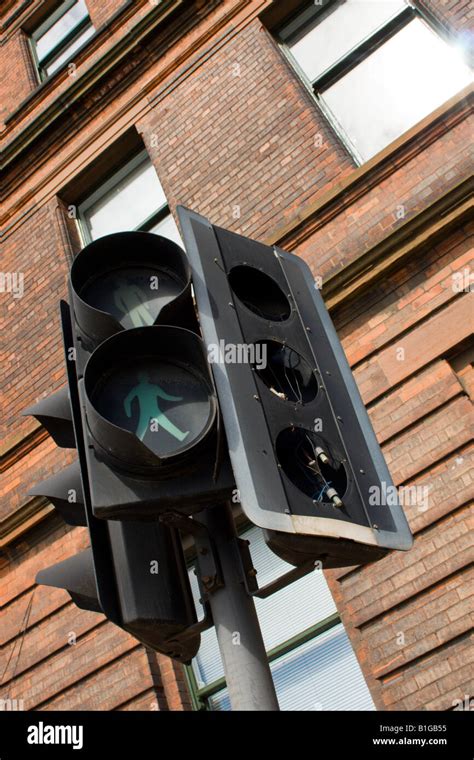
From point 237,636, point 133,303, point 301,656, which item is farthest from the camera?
point 301,656

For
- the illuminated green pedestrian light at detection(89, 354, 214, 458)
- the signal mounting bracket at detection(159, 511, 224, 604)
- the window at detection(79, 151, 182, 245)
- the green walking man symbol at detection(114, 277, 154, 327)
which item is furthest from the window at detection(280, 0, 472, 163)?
the signal mounting bracket at detection(159, 511, 224, 604)

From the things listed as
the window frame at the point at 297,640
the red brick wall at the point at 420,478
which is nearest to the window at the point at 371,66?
the red brick wall at the point at 420,478

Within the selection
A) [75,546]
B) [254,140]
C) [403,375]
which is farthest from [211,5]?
[75,546]

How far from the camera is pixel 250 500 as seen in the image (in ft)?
7.25

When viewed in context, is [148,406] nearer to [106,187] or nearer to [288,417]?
[288,417]

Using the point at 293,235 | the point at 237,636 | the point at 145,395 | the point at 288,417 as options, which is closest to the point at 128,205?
the point at 293,235

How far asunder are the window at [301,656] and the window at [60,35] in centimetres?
965

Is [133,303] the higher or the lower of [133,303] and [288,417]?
the higher

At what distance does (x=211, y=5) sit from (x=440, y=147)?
4761mm

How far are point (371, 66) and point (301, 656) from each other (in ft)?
20.9

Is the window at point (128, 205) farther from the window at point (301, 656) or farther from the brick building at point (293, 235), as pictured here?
the window at point (301, 656)

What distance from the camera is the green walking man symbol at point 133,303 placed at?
2.84 meters

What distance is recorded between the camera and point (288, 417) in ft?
8.21

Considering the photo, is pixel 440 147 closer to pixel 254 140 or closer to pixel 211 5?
pixel 254 140
